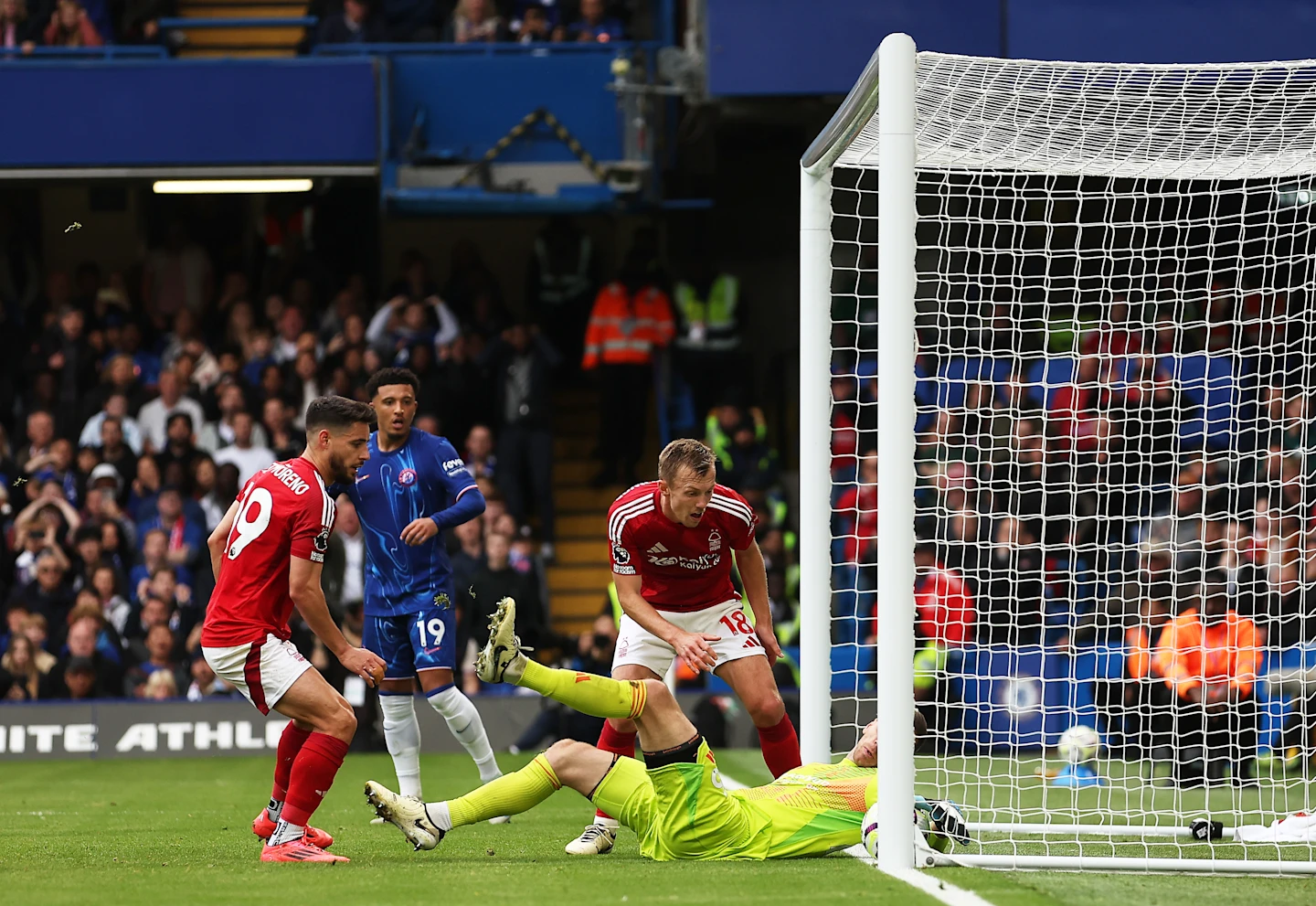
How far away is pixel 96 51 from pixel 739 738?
8.76 metres

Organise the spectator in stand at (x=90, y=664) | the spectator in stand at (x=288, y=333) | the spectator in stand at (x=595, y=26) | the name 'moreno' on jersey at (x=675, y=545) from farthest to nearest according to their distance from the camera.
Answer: the spectator in stand at (x=595, y=26)
the spectator in stand at (x=288, y=333)
the spectator in stand at (x=90, y=664)
the name 'moreno' on jersey at (x=675, y=545)

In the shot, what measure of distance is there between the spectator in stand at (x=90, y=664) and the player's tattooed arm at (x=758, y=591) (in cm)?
776

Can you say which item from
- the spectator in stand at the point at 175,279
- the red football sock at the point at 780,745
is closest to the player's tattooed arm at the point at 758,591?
the red football sock at the point at 780,745

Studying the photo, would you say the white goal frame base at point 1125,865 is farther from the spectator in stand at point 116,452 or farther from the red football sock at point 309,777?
the spectator in stand at point 116,452

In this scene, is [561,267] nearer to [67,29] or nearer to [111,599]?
[67,29]

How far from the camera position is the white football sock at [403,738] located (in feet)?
27.5

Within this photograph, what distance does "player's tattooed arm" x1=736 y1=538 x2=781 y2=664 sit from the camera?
752cm

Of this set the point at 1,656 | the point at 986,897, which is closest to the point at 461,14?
the point at 1,656

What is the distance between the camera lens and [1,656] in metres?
13.6

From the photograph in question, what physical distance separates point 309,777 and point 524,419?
29.7 ft

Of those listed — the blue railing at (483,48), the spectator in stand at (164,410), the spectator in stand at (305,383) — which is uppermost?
the blue railing at (483,48)

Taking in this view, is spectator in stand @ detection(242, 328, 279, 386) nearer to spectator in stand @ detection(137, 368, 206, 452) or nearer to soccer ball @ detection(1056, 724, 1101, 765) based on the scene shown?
spectator in stand @ detection(137, 368, 206, 452)

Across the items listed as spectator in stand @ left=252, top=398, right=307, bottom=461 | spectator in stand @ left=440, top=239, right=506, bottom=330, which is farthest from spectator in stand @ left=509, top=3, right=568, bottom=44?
spectator in stand @ left=252, top=398, right=307, bottom=461

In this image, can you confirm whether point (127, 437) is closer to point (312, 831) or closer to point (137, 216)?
point (137, 216)
